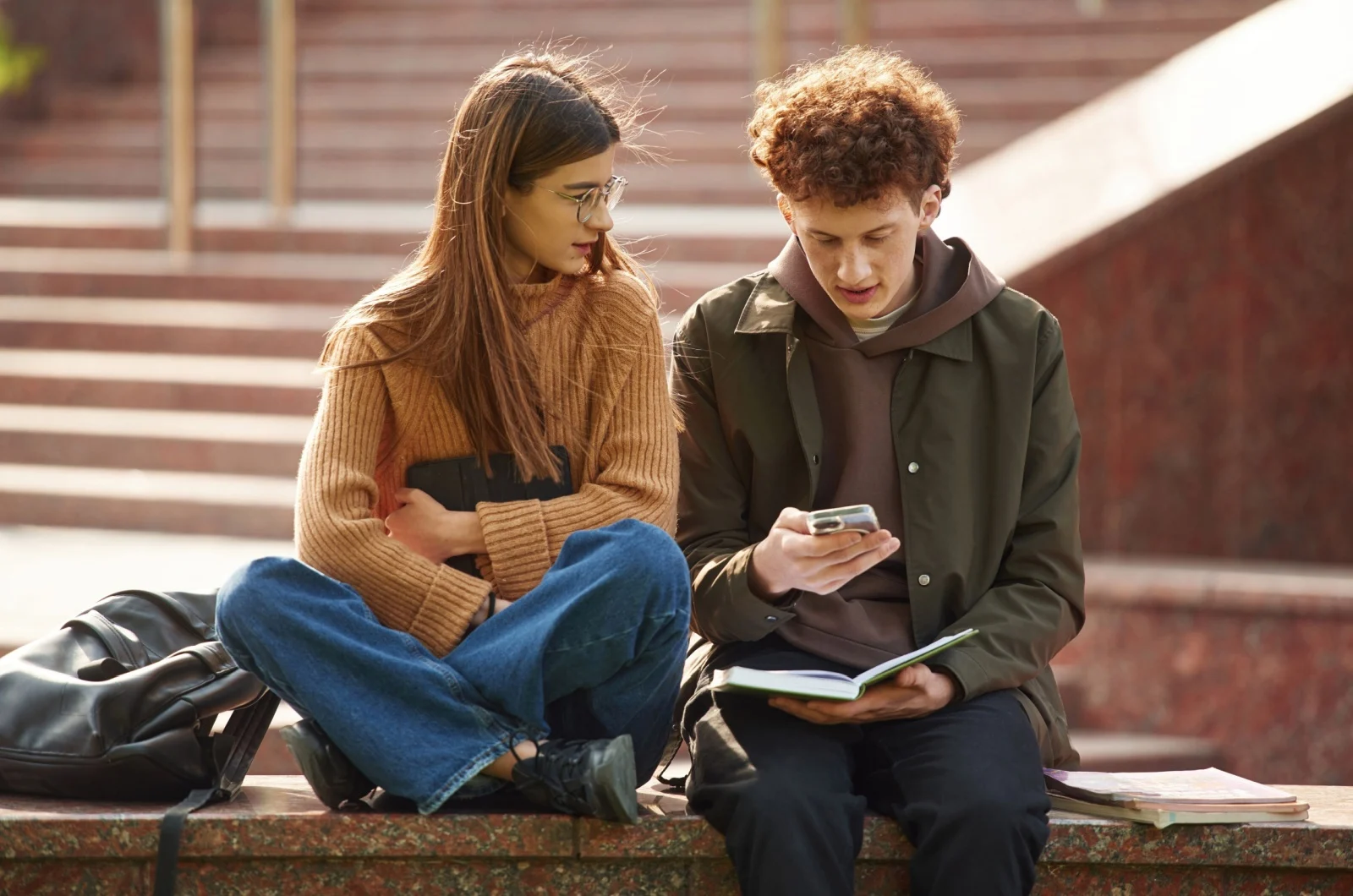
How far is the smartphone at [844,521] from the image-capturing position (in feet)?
9.64

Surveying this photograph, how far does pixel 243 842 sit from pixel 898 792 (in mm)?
1216

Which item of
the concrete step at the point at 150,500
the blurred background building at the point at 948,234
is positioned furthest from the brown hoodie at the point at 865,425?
the concrete step at the point at 150,500

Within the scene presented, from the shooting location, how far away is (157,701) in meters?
3.29

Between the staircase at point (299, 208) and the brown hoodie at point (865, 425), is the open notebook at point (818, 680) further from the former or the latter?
the staircase at point (299, 208)

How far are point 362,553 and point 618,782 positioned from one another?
0.63 meters

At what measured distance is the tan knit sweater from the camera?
3238 mm

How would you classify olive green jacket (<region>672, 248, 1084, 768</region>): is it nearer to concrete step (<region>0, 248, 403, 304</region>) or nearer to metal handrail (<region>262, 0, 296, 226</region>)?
concrete step (<region>0, 248, 403, 304</region>)

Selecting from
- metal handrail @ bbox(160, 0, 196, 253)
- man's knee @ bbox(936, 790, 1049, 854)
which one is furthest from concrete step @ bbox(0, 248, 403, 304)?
man's knee @ bbox(936, 790, 1049, 854)

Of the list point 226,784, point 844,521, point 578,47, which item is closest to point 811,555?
point 844,521

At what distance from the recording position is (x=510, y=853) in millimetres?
3229

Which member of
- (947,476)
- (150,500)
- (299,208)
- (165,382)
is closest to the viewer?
(947,476)

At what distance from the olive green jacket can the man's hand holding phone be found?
10cm

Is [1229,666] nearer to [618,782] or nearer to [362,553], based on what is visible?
[618,782]

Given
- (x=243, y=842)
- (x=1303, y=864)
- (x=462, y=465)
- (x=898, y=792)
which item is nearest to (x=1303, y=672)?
(x=1303, y=864)
